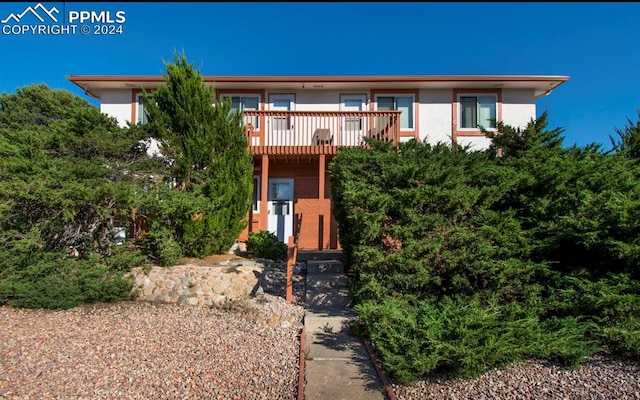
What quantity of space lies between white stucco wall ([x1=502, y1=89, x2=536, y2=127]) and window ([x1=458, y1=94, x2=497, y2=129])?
0.39m

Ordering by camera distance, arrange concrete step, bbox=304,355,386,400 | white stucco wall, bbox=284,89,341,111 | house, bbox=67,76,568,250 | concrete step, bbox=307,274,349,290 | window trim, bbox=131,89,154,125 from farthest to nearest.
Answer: white stucco wall, bbox=284,89,341,111
window trim, bbox=131,89,154,125
house, bbox=67,76,568,250
concrete step, bbox=307,274,349,290
concrete step, bbox=304,355,386,400

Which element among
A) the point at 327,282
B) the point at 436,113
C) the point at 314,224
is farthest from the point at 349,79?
the point at 327,282

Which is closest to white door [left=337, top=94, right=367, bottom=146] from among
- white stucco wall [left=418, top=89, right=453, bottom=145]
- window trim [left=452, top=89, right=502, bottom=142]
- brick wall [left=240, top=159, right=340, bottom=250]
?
brick wall [left=240, top=159, right=340, bottom=250]

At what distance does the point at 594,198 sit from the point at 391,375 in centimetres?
327

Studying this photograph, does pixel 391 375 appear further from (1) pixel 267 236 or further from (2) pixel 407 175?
(1) pixel 267 236

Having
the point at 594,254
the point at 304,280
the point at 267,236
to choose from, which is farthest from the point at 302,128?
the point at 594,254

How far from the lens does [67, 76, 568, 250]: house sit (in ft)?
36.3

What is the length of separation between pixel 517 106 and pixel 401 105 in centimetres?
405

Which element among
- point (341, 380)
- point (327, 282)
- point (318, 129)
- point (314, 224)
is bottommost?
point (341, 380)

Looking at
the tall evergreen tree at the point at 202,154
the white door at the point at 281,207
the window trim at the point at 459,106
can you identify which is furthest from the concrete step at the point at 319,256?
the window trim at the point at 459,106

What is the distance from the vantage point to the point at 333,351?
4480 mm

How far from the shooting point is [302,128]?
37.0 ft

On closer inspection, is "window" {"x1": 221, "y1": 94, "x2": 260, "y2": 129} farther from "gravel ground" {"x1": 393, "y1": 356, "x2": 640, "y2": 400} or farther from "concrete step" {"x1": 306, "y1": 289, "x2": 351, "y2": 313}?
"gravel ground" {"x1": 393, "y1": 356, "x2": 640, "y2": 400}

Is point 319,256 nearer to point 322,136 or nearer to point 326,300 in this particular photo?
point 326,300
